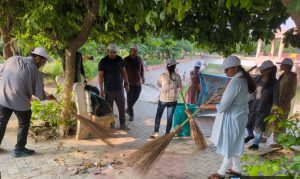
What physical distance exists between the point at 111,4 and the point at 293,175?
330 cm

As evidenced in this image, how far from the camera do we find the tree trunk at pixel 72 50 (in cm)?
520

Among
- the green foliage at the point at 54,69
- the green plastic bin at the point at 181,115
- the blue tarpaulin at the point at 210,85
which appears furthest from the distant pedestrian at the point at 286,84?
the green foliage at the point at 54,69

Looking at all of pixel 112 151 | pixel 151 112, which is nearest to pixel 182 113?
pixel 112 151

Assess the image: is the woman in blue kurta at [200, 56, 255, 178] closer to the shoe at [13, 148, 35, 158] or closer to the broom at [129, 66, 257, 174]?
the broom at [129, 66, 257, 174]

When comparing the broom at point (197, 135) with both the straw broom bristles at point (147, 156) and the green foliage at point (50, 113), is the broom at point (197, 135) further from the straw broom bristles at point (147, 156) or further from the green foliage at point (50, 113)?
the green foliage at point (50, 113)

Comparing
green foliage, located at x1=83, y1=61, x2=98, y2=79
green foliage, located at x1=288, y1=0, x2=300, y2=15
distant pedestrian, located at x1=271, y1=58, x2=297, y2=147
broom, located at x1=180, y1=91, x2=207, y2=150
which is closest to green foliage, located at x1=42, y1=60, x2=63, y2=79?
green foliage, located at x1=83, y1=61, x2=98, y2=79

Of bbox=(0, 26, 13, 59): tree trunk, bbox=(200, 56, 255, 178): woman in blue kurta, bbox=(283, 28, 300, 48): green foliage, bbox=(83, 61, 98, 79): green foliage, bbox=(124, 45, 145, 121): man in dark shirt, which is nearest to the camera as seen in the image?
bbox=(200, 56, 255, 178): woman in blue kurta

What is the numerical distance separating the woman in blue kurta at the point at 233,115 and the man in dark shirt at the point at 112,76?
265 centimetres

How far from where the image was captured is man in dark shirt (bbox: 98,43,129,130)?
6316 mm

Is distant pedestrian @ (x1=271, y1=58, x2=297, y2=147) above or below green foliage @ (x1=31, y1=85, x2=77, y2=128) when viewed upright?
above

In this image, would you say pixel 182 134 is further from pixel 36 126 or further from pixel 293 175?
pixel 293 175

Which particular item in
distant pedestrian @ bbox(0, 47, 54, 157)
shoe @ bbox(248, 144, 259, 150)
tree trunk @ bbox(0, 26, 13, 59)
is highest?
tree trunk @ bbox(0, 26, 13, 59)

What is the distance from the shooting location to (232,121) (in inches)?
167

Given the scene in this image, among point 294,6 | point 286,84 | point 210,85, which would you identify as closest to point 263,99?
point 286,84
